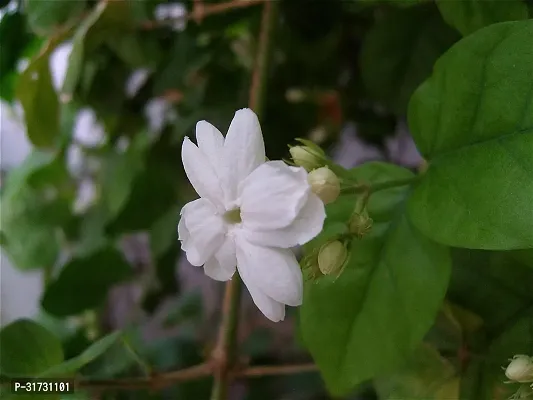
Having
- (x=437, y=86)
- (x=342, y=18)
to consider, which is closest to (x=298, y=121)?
(x=342, y=18)

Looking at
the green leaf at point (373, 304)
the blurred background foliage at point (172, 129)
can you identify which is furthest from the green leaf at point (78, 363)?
the green leaf at point (373, 304)

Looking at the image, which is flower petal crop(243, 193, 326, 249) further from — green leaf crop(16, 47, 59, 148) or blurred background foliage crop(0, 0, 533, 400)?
green leaf crop(16, 47, 59, 148)

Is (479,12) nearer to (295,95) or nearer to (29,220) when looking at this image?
(295,95)

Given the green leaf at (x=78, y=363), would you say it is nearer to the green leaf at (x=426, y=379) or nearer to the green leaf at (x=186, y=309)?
the green leaf at (x=426, y=379)

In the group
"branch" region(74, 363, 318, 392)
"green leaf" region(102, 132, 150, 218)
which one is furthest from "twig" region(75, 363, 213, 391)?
"green leaf" region(102, 132, 150, 218)

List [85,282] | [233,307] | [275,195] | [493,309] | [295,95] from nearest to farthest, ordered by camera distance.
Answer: [275,195], [493,309], [233,307], [85,282], [295,95]

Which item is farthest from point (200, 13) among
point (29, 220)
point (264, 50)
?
point (29, 220)

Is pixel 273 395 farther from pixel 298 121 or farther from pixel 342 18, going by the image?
pixel 342 18
